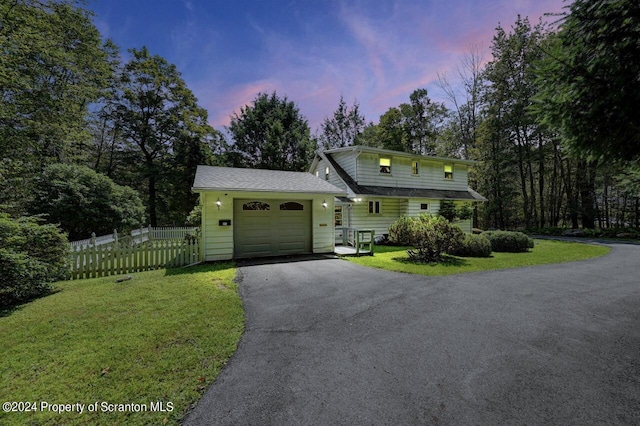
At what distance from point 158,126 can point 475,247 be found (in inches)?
1111

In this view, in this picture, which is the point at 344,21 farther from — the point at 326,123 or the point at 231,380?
the point at 326,123

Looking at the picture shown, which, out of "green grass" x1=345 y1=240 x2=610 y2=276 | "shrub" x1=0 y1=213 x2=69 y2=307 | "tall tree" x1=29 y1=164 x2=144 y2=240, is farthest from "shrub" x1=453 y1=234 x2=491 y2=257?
"tall tree" x1=29 y1=164 x2=144 y2=240

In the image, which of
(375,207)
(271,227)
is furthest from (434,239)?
(375,207)

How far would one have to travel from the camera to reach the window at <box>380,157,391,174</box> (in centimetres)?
1622

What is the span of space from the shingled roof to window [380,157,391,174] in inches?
232

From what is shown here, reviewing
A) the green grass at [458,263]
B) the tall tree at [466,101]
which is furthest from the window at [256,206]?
the tall tree at [466,101]

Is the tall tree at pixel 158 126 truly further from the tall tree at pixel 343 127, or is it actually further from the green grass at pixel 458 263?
the green grass at pixel 458 263

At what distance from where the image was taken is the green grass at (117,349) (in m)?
2.37

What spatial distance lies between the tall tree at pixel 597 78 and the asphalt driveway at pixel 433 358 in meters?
3.01

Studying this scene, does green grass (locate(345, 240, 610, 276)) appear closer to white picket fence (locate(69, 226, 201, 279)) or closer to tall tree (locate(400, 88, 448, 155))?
white picket fence (locate(69, 226, 201, 279))

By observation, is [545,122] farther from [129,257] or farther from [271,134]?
[271,134]

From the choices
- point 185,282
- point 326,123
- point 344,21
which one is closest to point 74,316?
point 185,282

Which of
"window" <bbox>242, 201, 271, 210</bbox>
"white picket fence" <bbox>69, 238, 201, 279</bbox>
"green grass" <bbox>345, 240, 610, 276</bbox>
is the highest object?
"window" <bbox>242, 201, 271, 210</bbox>

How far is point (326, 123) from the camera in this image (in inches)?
1204
